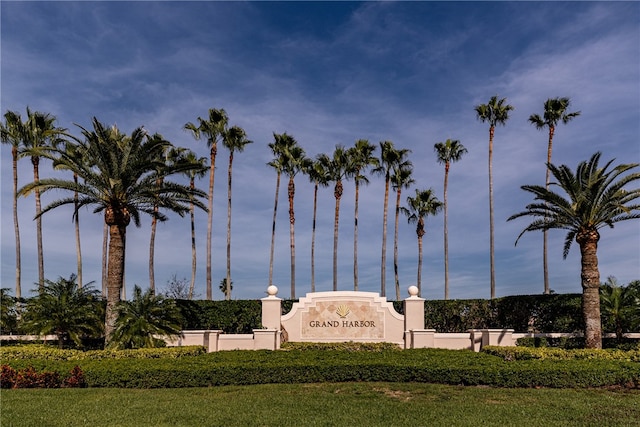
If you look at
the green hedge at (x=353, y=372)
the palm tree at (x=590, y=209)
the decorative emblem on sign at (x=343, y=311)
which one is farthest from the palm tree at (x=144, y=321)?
the palm tree at (x=590, y=209)

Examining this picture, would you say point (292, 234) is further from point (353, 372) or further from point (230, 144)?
point (353, 372)

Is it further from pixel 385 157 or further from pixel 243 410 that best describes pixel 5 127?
pixel 243 410

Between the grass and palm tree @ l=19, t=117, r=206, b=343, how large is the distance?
278 inches

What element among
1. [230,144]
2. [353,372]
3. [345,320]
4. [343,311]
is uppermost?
[230,144]

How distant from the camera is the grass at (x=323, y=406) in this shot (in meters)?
10.6

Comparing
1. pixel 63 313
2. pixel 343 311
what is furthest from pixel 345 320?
pixel 63 313

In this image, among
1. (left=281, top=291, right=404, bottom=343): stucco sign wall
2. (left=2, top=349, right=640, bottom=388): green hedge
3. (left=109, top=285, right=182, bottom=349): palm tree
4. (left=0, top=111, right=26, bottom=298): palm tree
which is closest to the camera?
(left=2, top=349, right=640, bottom=388): green hedge

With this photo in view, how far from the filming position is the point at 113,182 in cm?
1970

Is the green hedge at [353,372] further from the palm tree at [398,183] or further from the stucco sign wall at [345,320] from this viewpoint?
the palm tree at [398,183]

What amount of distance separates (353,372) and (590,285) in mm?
11448

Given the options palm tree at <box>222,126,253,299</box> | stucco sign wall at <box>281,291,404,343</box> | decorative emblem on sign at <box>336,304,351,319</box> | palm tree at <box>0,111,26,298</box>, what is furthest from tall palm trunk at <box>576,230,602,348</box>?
palm tree at <box>0,111,26,298</box>

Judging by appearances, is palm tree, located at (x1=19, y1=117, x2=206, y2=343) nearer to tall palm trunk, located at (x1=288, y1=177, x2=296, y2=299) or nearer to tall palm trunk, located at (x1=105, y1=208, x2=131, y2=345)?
tall palm trunk, located at (x1=105, y1=208, x2=131, y2=345)

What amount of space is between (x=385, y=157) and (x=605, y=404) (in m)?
31.2

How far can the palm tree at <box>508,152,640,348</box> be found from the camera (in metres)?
20.1
